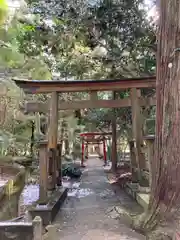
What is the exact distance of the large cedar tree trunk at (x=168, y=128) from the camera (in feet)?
10.1

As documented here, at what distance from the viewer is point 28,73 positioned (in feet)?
28.6

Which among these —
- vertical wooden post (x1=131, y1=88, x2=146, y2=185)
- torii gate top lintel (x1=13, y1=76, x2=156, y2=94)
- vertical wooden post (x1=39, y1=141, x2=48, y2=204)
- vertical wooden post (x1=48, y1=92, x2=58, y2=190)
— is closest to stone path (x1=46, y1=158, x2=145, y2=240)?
vertical wooden post (x1=39, y1=141, x2=48, y2=204)

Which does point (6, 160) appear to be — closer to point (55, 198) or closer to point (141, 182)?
point (55, 198)

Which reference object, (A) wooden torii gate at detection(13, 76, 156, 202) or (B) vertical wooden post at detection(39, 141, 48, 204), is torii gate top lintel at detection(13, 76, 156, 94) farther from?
(B) vertical wooden post at detection(39, 141, 48, 204)

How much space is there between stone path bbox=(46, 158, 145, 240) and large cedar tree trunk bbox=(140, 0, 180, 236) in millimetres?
512

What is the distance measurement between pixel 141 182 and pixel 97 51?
4094 millimetres

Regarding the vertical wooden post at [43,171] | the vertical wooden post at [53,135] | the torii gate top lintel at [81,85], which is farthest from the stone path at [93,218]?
the torii gate top lintel at [81,85]

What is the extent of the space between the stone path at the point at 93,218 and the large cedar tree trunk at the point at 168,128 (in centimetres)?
51

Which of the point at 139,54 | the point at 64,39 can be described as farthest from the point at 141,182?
the point at 64,39

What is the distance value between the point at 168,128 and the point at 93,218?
7.10 feet

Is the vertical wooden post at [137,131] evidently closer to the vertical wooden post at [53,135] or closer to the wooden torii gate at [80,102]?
the wooden torii gate at [80,102]

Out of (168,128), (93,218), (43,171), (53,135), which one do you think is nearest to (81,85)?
(53,135)

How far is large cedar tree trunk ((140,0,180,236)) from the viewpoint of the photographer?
10.1 ft

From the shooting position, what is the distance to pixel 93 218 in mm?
4398
